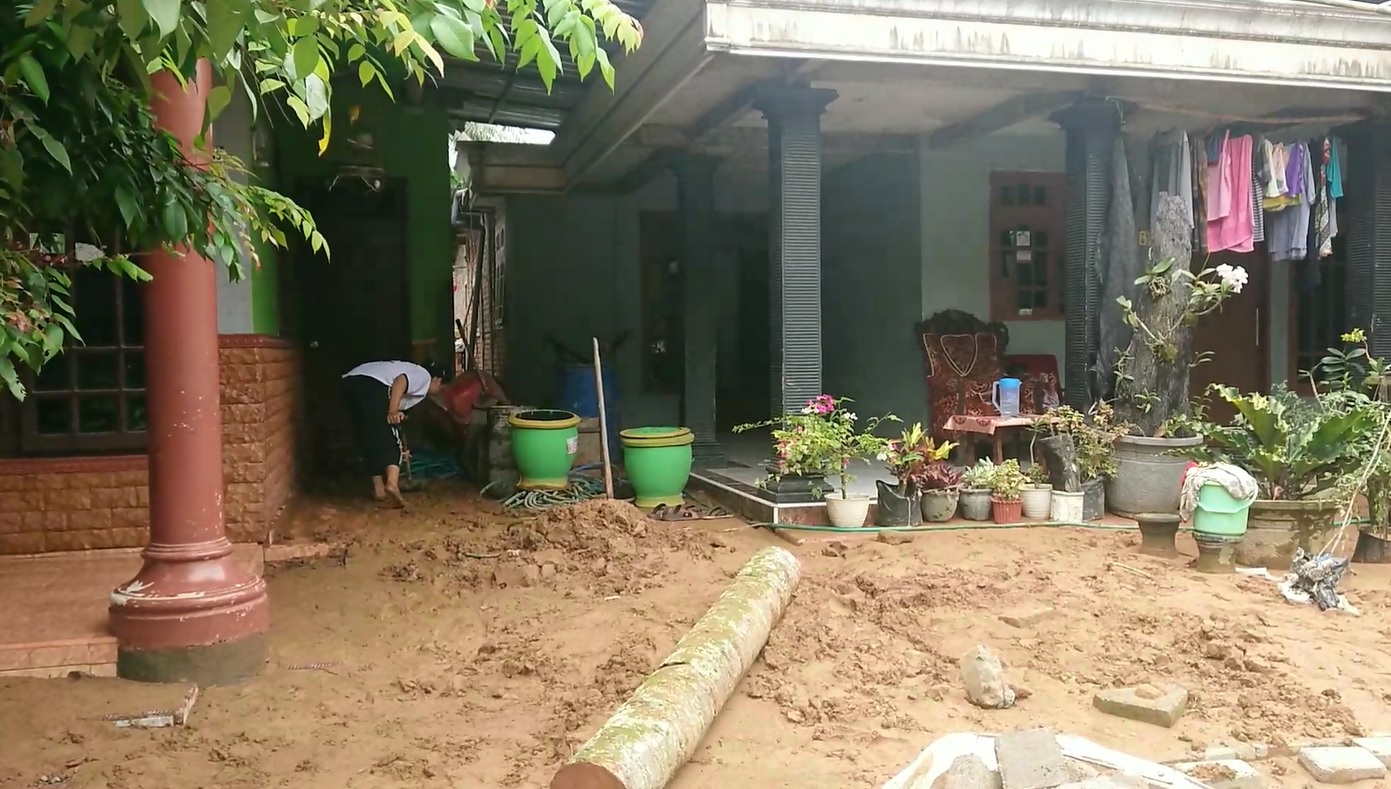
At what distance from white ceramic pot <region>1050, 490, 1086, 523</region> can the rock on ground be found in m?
3.19

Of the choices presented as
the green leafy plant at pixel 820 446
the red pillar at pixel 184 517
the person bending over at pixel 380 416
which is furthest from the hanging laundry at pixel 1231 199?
the red pillar at pixel 184 517

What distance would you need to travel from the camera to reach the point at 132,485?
223 inches

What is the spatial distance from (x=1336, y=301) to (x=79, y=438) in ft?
40.2

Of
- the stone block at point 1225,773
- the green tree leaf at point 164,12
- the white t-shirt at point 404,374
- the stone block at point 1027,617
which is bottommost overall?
the stone block at point 1225,773

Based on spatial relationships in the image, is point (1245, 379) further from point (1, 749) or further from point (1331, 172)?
point (1, 749)

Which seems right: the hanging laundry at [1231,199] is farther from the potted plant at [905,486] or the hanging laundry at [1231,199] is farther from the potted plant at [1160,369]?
the potted plant at [905,486]

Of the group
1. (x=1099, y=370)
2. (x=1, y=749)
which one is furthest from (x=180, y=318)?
(x=1099, y=370)

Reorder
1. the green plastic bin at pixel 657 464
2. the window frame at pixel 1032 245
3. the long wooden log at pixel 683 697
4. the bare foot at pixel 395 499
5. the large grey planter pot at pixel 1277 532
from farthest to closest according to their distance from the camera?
the window frame at pixel 1032 245 → the bare foot at pixel 395 499 → the green plastic bin at pixel 657 464 → the large grey planter pot at pixel 1277 532 → the long wooden log at pixel 683 697

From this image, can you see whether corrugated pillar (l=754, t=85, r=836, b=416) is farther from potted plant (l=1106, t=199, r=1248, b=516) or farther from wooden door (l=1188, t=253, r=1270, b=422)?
wooden door (l=1188, t=253, r=1270, b=422)

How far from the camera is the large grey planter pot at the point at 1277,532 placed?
19.2 feet

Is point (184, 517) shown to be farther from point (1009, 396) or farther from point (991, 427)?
point (1009, 396)

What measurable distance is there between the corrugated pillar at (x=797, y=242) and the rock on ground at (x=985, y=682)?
3.44m

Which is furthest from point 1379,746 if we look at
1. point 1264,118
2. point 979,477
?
point 1264,118

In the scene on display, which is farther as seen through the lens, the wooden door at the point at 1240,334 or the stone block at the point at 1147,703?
the wooden door at the point at 1240,334
